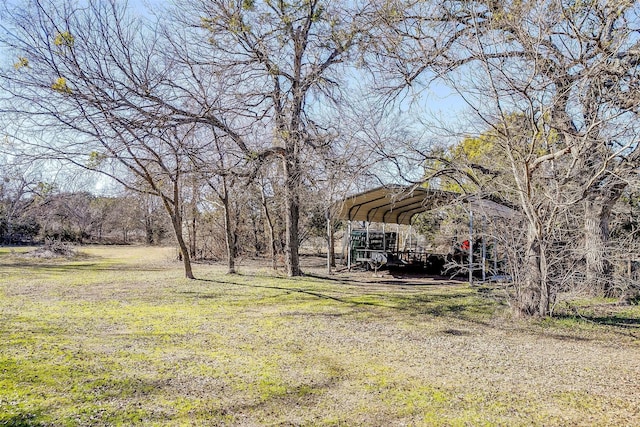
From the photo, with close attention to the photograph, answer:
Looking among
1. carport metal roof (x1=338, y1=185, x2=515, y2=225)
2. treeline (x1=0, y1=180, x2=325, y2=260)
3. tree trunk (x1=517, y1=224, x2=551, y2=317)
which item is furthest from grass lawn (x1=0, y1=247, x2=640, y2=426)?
treeline (x1=0, y1=180, x2=325, y2=260)

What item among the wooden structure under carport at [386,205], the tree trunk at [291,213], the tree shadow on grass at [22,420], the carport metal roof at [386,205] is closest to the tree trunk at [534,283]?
the wooden structure under carport at [386,205]

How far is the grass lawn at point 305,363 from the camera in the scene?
3.22m

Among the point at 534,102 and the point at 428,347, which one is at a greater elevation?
the point at 534,102

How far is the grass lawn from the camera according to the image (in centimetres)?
322

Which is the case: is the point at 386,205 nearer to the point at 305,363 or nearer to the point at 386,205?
the point at 386,205

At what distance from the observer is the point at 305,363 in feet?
14.6

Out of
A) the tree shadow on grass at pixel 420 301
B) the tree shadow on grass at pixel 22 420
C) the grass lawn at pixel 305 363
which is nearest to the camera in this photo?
the tree shadow on grass at pixel 22 420

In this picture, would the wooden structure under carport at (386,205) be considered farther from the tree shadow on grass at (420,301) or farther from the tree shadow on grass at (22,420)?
the tree shadow on grass at (22,420)

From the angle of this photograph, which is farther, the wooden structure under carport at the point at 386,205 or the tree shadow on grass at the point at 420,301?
the wooden structure under carport at the point at 386,205

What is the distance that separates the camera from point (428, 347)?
Result: 5.26 meters

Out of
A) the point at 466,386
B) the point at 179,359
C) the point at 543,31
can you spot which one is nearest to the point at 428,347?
the point at 466,386

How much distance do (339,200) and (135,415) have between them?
31.4 ft

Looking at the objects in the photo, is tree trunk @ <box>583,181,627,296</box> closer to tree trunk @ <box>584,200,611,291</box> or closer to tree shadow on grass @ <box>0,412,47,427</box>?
tree trunk @ <box>584,200,611,291</box>

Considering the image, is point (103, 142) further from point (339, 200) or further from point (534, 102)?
point (534, 102)
